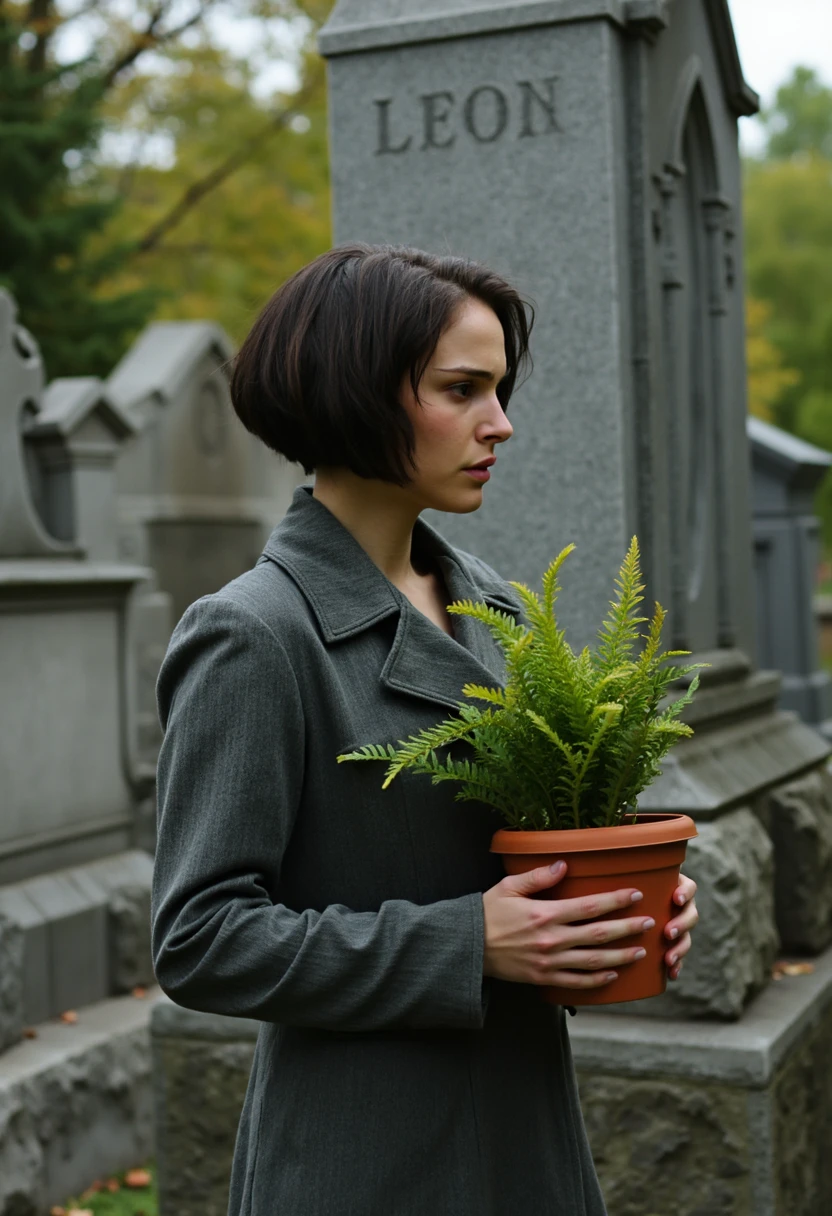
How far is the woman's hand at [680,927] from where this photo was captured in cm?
199

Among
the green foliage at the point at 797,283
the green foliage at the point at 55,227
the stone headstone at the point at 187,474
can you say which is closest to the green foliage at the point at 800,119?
the green foliage at the point at 797,283

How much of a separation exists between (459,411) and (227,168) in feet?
55.5

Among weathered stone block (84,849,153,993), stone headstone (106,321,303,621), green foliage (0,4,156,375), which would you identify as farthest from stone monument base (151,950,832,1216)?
green foliage (0,4,156,375)

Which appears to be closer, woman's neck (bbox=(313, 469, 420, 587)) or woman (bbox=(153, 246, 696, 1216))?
woman (bbox=(153, 246, 696, 1216))

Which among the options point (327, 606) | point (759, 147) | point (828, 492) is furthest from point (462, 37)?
point (759, 147)

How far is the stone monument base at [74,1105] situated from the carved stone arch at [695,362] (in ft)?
7.85

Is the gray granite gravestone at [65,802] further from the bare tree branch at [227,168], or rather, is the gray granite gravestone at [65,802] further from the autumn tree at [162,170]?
the bare tree branch at [227,168]

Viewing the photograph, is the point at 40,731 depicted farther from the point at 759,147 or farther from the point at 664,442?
the point at 759,147

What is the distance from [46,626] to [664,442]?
2.56m

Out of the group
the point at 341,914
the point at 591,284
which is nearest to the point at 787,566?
the point at 591,284

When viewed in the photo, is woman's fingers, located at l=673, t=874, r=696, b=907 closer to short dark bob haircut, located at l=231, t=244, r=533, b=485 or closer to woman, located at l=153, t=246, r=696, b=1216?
woman, located at l=153, t=246, r=696, b=1216

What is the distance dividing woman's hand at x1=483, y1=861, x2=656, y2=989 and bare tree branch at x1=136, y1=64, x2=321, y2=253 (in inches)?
657

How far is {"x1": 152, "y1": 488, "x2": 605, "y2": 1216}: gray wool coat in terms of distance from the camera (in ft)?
6.03

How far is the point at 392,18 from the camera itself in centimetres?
395
